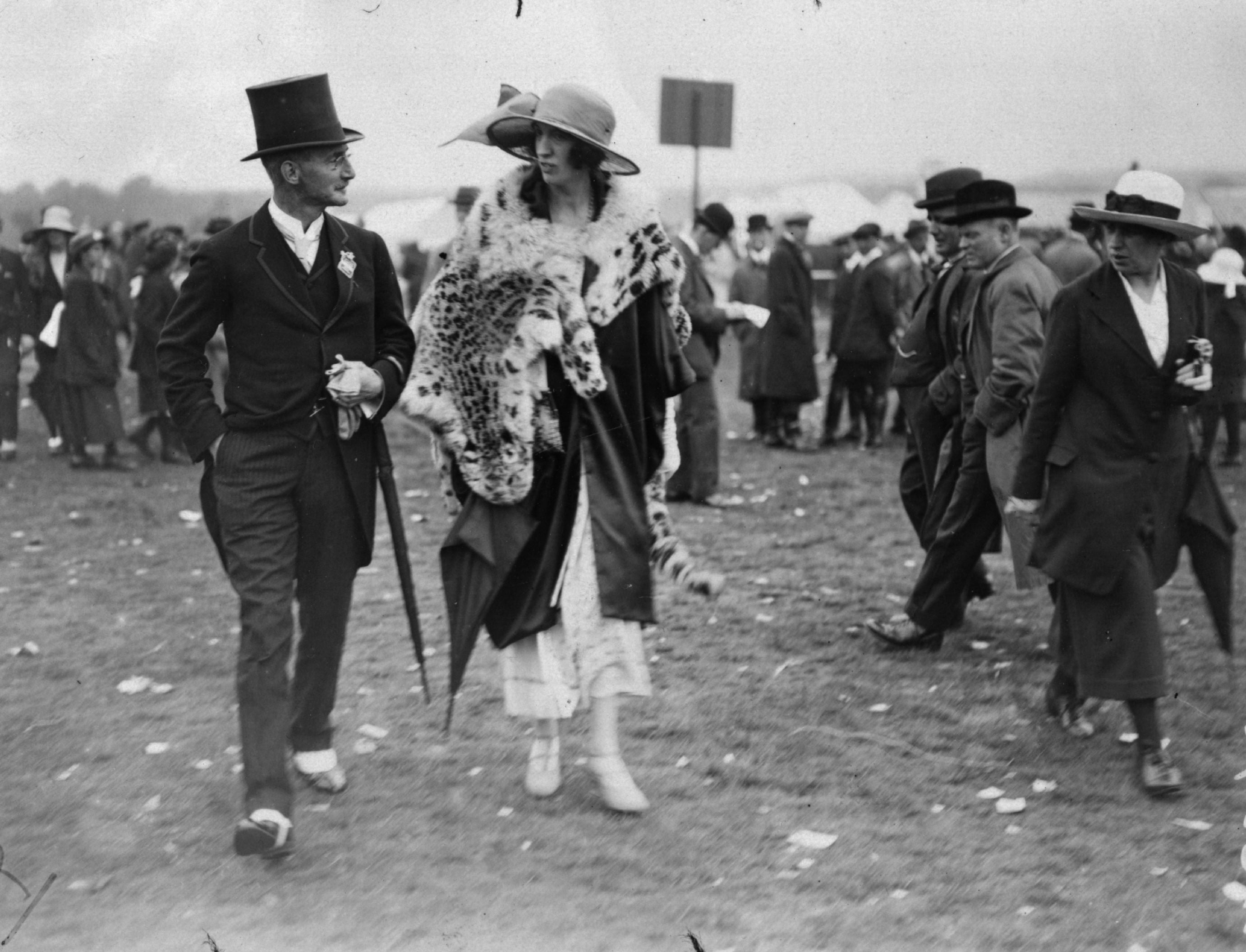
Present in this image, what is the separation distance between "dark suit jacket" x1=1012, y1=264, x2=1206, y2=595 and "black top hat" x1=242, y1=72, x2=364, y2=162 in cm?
250

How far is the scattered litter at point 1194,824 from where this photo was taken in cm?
462

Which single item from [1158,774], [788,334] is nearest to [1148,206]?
[1158,774]

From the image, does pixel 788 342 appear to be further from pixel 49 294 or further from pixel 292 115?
pixel 292 115

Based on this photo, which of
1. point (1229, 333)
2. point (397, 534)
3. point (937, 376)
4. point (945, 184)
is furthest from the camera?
point (1229, 333)

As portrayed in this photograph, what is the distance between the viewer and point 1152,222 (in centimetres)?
488

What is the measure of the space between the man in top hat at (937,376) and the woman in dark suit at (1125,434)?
56.7 inches

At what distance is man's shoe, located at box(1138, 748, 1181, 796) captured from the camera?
16.1 ft

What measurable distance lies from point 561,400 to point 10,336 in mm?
9850

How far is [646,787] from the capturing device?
500 centimetres

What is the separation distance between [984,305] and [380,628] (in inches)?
125

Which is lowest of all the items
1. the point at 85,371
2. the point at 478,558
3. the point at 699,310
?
the point at 85,371

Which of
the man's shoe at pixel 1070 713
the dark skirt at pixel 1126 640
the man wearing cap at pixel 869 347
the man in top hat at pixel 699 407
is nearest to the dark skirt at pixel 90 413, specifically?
the man in top hat at pixel 699 407

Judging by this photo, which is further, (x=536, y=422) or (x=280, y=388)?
(x=536, y=422)

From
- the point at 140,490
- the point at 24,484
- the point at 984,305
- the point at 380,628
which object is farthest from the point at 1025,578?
the point at 24,484
